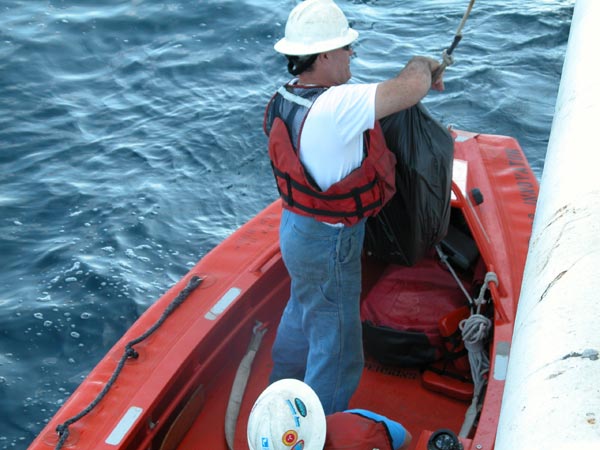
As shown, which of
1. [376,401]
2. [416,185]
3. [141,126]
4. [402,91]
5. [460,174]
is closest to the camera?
[402,91]

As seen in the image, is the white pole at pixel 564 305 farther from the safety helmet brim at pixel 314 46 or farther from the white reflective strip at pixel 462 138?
the white reflective strip at pixel 462 138

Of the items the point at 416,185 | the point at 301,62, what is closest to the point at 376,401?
the point at 416,185

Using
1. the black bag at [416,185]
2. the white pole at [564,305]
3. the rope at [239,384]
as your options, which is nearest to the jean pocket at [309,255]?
the black bag at [416,185]

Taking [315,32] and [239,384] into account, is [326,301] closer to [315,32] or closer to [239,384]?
[239,384]

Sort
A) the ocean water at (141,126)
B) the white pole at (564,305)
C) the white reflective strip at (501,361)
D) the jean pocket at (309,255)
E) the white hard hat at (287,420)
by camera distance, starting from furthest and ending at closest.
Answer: the ocean water at (141,126), the white reflective strip at (501,361), the jean pocket at (309,255), the white hard hat at (287,420), the white pole at (564,305)

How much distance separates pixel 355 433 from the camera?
2689 mm

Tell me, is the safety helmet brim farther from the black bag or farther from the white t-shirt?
the black bag

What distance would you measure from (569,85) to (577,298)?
2.56 ft

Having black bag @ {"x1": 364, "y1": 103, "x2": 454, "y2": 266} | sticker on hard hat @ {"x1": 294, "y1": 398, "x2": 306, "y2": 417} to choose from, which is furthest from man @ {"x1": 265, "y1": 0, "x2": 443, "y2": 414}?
sticker on hard hat @ {"x1": 294, "y1": 398, "x2": 306, "y2": 417}

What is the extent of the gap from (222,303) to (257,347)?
31 centimetres

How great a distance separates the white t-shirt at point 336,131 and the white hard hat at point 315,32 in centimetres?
18

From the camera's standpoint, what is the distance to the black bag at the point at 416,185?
324cm

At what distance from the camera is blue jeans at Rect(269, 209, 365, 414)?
3014mm

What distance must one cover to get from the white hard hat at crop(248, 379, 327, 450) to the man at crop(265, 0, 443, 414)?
593 mm
